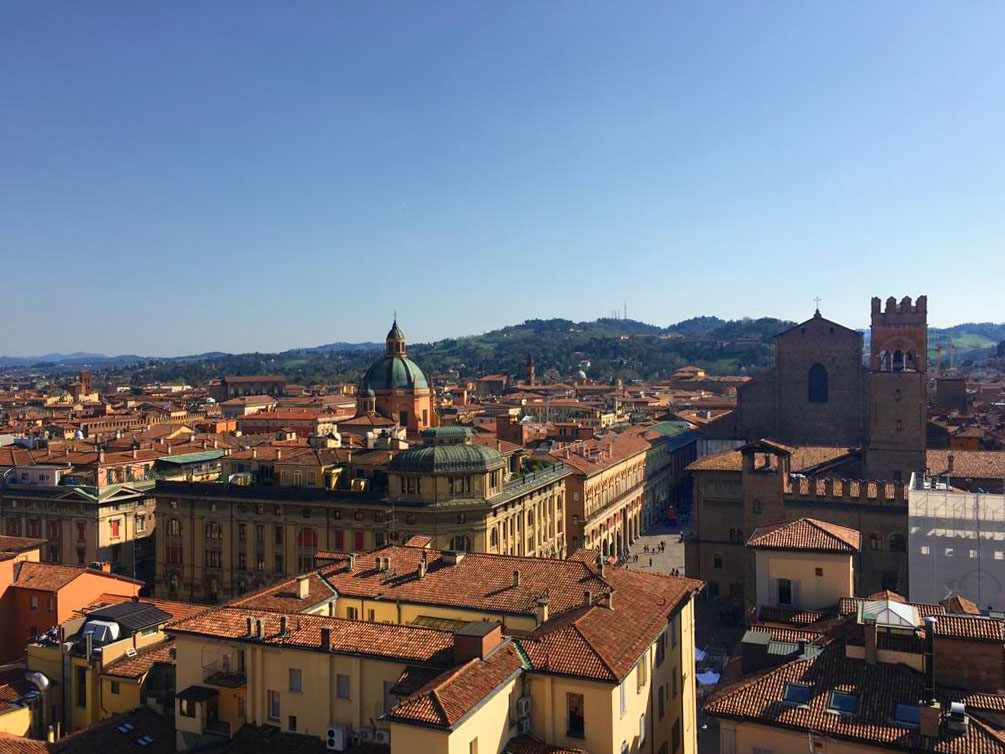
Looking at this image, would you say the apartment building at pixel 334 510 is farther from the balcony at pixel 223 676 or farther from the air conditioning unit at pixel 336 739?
the air conditioning unit at pixel 336 739

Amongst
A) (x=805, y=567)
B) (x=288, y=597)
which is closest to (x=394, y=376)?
(x=288, y=597)

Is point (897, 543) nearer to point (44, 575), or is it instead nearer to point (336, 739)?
point (336, 739)

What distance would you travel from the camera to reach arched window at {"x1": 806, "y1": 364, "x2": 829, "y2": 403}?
2815 inches

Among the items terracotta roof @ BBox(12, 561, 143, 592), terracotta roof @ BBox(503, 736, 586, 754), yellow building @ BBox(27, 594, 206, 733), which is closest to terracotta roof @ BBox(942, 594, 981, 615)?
terracotta roof @ BBox(503, 736, 586, 754)

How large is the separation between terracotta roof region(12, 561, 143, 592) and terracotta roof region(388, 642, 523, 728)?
25.3 meters

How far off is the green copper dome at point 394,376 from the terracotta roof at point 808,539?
63.4 meters

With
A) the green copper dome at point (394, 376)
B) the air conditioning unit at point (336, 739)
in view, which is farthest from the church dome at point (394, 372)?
the air conditioning unit at point (336, 739)

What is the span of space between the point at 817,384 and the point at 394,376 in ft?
145

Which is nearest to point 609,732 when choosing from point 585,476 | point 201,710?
point 201,710

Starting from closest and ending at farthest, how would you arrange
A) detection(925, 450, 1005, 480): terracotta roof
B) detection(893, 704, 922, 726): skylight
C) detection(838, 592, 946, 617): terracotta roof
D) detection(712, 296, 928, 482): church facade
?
detection(893, 704, 922, 726): skylight → detection(838, 592, 946, 617): terracotta roof → detection(925, 450, 1005, 480): terracotta roof → detection(712, 296, 928, 482): church facade

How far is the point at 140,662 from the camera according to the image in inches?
1157

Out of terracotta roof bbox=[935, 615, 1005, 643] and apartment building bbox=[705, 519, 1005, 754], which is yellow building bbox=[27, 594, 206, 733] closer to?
apartment building bbox=[705, 519, 1005, 754]

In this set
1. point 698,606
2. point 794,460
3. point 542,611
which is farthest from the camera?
point 794,460

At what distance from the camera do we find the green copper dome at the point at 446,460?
49719 mm
